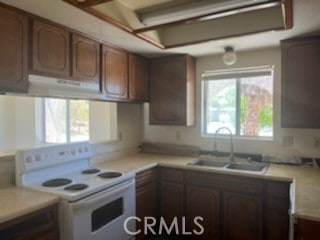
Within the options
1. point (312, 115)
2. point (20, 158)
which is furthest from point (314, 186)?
point (20, 158)

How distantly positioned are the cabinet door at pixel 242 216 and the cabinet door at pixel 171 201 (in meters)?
0.48

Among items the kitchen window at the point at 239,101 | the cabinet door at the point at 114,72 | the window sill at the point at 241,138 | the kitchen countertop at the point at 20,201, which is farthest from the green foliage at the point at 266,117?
the kitchen countertop at the point at 20,201

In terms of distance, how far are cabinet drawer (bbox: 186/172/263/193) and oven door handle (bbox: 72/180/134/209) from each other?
2.28 feet

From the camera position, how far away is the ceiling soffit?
1.69 metres

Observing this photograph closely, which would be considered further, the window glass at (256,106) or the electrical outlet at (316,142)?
the window glass at (256,106)

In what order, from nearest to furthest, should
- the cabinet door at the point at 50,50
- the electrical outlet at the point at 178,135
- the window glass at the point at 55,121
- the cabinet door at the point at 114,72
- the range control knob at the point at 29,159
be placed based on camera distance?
the cabinet door at the point at 50,50, the range control knob at the point at 29,159, the cabinet door at the point at 114,72, the electrical outlet at the point at 178,135, the window glass at the point at 55,121

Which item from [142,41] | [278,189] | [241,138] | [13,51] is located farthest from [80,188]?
[241,138]

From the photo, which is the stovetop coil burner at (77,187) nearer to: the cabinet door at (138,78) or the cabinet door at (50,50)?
the cabinet door at (50,50)

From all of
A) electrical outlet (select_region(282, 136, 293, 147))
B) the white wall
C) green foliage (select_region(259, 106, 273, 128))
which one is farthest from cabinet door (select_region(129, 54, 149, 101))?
electrical outlet (select_region(282, 136, 293, 147))

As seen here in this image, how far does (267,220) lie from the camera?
7.23 ft

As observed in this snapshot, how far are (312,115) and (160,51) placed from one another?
5.46 ft

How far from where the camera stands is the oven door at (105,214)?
168cm

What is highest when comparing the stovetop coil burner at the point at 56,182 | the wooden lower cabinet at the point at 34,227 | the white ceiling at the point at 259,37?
the white ceiling at the point at 259,37

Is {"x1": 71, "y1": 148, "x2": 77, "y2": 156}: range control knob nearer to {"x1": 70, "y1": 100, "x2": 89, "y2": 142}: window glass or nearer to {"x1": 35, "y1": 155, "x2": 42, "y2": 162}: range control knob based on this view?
{"x1": 35, "y1": 155, "x2": 42, "y2": 162}: range control knob
